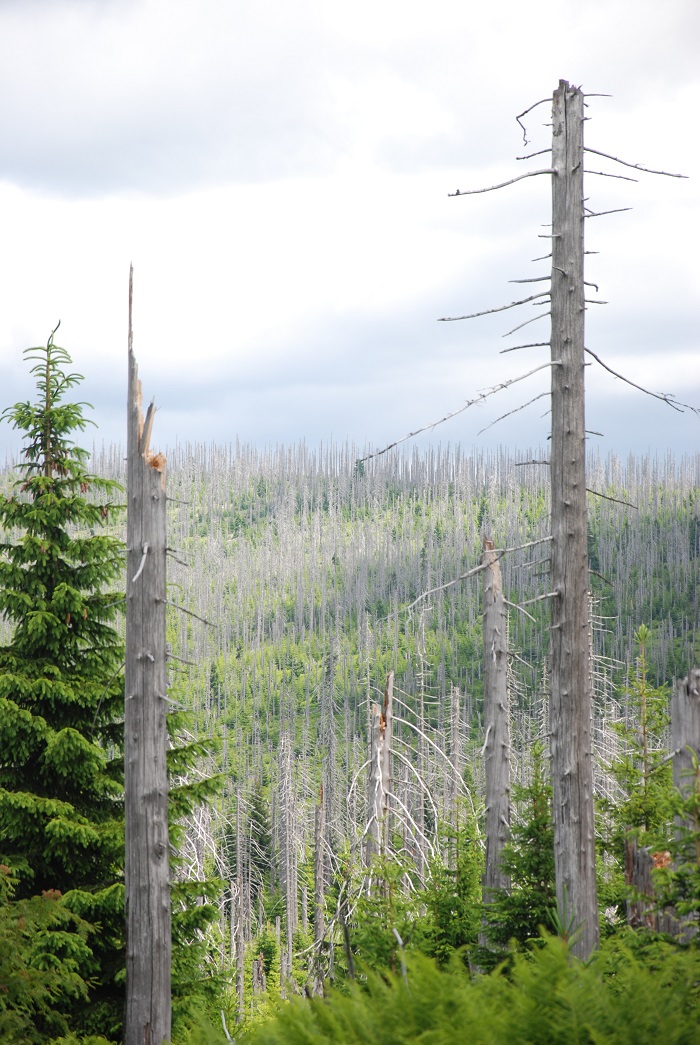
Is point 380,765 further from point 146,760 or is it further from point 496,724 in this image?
point 146,760

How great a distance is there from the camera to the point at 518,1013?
2924mm

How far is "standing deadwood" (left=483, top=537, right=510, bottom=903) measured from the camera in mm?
13133

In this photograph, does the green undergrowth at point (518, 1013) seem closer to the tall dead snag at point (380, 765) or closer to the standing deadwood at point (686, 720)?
the standing deadwood at point (686, 720)

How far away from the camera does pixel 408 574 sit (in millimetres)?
155625

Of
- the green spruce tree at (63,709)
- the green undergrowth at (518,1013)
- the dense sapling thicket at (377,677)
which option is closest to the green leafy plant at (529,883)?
the dense sapling thicket at (377,677)

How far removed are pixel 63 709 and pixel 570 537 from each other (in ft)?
19.3

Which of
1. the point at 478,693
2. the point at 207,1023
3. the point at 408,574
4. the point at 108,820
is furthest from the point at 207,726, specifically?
the point at 207,1023

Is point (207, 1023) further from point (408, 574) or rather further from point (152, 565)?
point (408, 574)

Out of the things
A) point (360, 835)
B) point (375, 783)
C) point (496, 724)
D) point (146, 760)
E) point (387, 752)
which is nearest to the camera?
point (146, 760)

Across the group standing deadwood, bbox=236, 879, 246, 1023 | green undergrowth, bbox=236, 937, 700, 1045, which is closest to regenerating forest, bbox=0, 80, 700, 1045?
green undergrowth, bbox=236, 937, 700, 1045

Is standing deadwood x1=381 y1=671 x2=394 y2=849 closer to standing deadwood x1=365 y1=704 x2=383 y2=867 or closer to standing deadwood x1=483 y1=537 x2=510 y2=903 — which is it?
standing deadwood x1=365 y1=704 x2=383 y2=867

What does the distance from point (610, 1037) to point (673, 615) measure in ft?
446

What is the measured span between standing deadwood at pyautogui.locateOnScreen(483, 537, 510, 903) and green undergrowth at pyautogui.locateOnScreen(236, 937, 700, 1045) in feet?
32.9

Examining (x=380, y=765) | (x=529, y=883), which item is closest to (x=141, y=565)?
(x=529, y=883)
